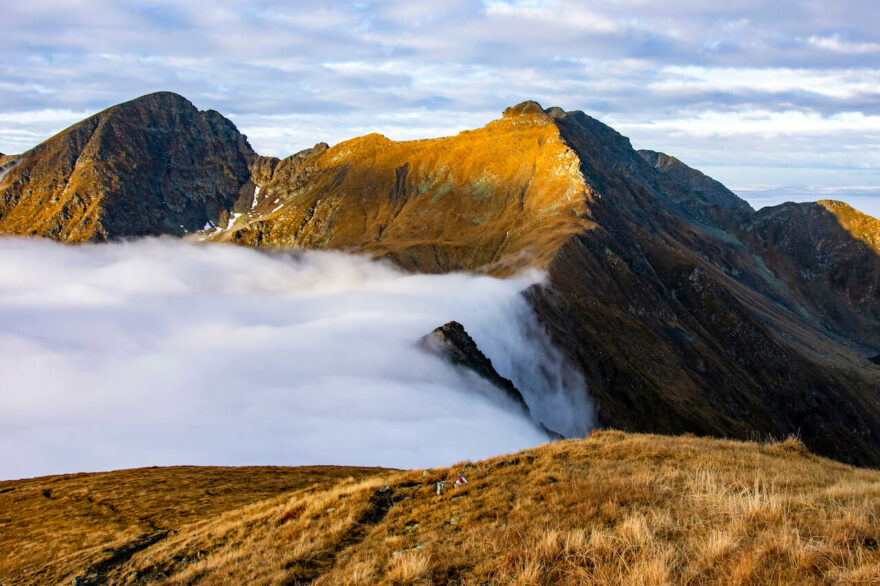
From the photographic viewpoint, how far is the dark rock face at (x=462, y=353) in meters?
78.1

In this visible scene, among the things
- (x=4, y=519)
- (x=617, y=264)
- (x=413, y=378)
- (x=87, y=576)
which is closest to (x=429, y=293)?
(x=617, y=264)

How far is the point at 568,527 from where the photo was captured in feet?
40.7

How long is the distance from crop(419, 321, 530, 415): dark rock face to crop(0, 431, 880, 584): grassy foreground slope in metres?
55.6

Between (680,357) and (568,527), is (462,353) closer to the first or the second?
(568,527)

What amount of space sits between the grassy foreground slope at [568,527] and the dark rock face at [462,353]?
55585 millimetres

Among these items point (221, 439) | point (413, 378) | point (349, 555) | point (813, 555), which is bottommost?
point (221, 439)

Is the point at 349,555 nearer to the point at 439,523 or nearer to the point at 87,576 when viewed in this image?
the point at 439,523

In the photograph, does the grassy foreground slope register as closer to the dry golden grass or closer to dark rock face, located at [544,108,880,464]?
the dry golden grass

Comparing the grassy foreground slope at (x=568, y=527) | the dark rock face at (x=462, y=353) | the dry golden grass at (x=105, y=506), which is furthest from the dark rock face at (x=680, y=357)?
the grassy foreground slope at (x=568, y=527)

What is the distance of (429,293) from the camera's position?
500ft

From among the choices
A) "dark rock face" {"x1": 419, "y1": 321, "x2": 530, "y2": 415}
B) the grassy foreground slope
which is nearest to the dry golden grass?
the grassy foreground slope

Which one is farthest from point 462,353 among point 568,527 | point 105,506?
point 568,527

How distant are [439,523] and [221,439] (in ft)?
255

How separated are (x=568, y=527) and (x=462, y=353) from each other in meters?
66.9
